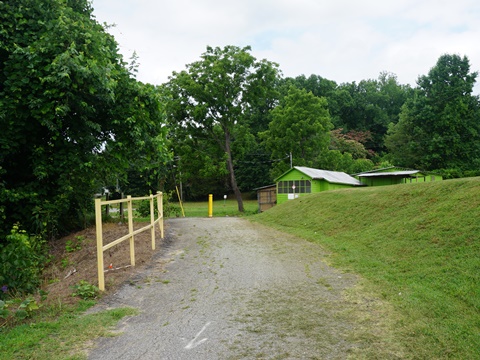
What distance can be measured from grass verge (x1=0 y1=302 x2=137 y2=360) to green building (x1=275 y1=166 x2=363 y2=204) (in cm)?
2696

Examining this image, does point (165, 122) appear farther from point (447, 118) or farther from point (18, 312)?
point (447, 118)

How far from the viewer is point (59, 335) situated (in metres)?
4.10

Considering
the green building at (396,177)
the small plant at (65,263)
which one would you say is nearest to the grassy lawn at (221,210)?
the green building at (396,177)

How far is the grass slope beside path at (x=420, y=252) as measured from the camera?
13.4ft

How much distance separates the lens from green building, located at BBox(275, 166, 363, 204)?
101ft

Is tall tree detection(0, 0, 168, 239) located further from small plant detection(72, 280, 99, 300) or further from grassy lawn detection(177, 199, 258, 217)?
grassy lawn detection(177, 199, 258, 217)

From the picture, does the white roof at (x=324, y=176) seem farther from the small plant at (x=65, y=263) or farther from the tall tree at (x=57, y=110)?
the small plant at (x=65, y=263)

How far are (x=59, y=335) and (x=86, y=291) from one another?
155 cm

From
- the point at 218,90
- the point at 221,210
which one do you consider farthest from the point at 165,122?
the point at 221,210

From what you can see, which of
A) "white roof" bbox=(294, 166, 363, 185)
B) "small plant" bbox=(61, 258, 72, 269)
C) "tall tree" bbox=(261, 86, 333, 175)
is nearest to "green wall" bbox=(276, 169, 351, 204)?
"white roof" bbox=(294, 166, 363, 185)

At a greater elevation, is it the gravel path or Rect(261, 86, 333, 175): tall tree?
Rect(261, 86, 333, 175): tall tree

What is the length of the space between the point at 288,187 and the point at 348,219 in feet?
62.1

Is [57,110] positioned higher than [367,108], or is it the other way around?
[367,108]

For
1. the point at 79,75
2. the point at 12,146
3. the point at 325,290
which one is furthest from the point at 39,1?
the point at 325,290
